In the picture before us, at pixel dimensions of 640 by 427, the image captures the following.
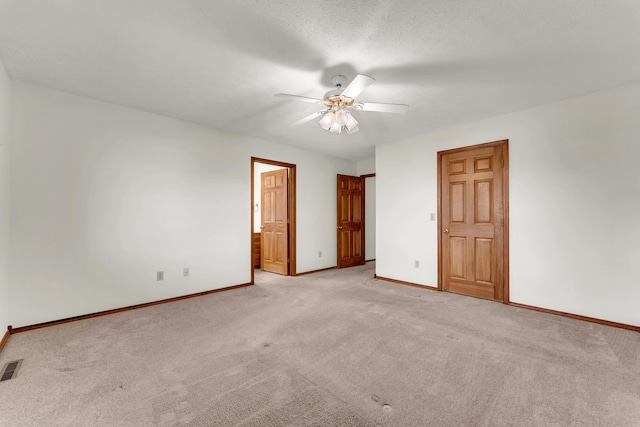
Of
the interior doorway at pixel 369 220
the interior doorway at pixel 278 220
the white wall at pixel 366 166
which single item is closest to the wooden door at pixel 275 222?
the interior doorway at pixel 278 220

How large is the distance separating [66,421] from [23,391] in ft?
1.93

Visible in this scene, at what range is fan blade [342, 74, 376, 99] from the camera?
209 cm

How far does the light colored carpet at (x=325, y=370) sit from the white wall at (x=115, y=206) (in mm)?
438

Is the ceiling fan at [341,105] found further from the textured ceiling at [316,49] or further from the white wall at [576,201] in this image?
the white wall at [576,201]

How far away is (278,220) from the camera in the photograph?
215 inches

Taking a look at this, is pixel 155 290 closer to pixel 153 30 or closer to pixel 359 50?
pixel 153 30

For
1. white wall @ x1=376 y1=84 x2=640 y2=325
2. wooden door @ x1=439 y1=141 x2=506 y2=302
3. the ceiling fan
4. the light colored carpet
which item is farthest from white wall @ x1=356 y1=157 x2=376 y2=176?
the light colored carpet

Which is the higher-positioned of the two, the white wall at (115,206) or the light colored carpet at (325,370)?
the white wall at (115,206)

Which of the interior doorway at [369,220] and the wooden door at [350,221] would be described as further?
the interior doorway at [369,220]

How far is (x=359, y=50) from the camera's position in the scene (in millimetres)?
2162

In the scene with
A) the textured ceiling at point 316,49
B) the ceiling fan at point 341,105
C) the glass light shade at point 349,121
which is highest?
the textured ceiling at point 316,49

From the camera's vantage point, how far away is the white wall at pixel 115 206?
9.09 feet

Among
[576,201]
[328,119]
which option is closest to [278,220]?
[328,119]

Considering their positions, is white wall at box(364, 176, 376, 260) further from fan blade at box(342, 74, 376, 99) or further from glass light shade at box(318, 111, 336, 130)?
fan blade at box(342, 74, 376, 99)
